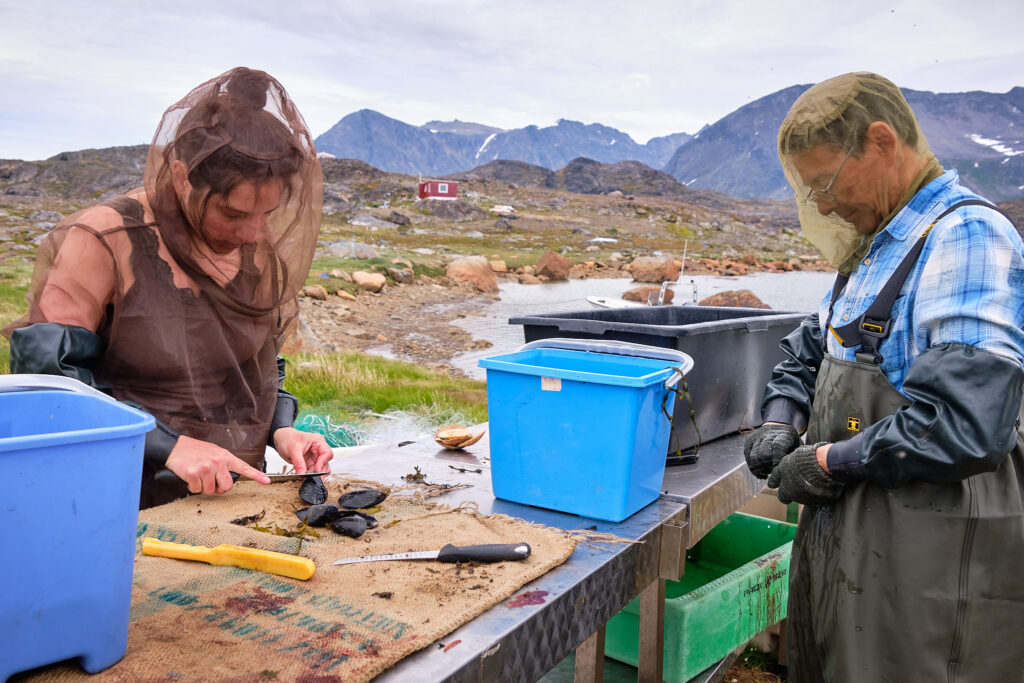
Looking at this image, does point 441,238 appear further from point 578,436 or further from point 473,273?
point 578,436

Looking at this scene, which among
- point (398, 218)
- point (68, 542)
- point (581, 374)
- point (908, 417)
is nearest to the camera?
point (68, 542)

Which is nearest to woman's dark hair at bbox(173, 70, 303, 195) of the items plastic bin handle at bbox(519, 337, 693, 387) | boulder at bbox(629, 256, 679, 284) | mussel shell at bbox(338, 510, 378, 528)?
mussel shell at bbox(338, 510, 378, 528)

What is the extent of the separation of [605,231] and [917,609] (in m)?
56.8

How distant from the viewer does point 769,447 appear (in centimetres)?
197

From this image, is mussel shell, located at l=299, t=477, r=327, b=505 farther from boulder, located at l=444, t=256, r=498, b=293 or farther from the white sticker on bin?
boulder, located at l=444, t=256, r=498, b=293

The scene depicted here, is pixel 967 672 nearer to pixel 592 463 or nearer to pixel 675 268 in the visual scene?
pixel 592 463

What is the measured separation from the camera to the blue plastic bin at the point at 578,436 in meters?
1.85

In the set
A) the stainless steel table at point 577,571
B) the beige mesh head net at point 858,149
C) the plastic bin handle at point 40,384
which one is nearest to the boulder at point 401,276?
the stainless steel table at point 577,571

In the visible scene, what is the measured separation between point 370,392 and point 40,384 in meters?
5.88

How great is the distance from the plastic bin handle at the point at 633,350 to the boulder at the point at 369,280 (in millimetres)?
18474

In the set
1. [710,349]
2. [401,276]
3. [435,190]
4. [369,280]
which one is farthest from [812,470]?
[435,190]

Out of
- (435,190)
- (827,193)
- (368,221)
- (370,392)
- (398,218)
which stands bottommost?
(370,392)

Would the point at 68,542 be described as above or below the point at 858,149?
below

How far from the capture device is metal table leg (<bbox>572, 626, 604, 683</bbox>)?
2.12 m
